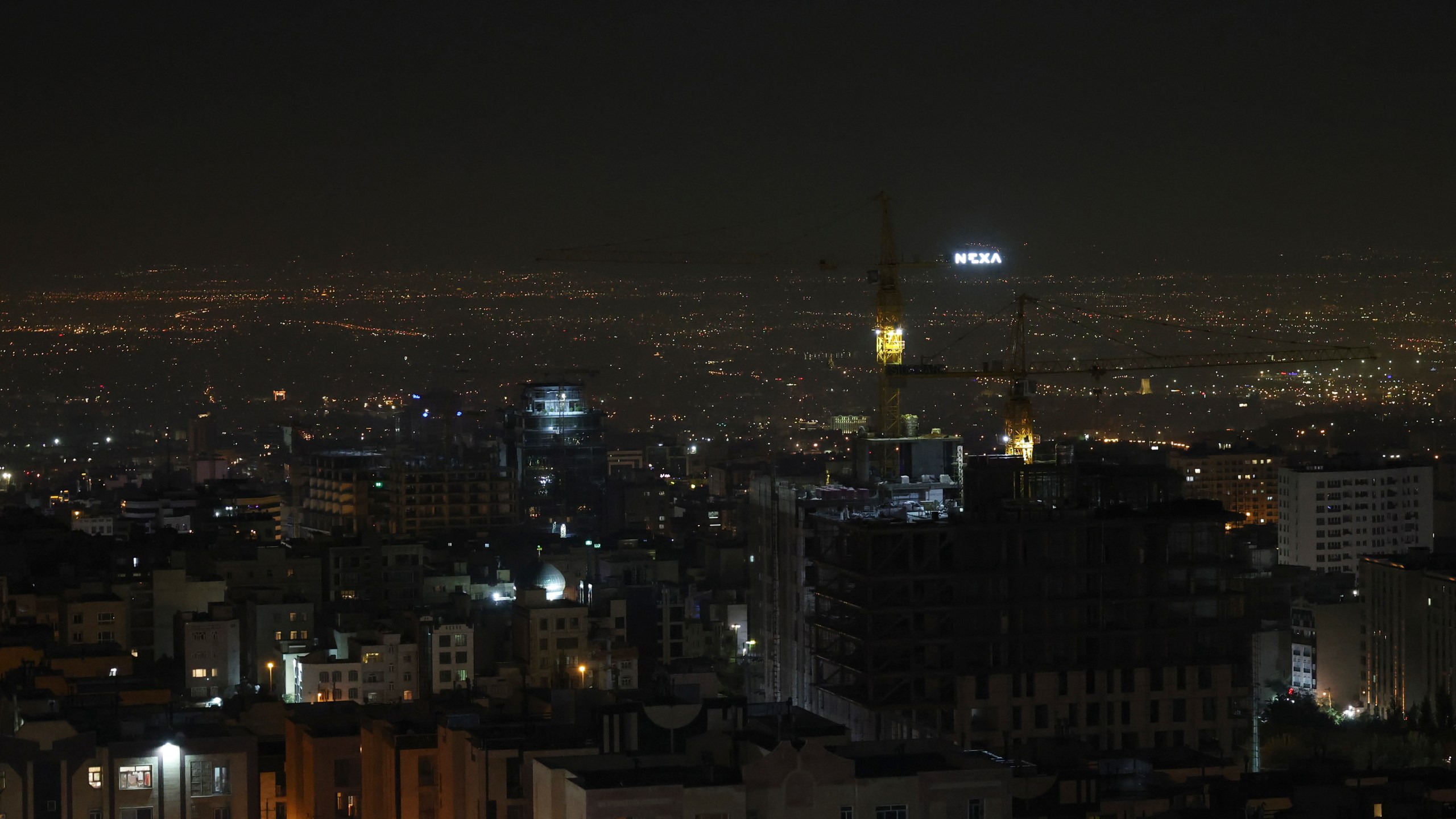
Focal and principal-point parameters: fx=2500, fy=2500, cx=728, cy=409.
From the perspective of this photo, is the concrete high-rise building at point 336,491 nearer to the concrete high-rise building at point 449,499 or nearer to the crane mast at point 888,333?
the concrete high-rise building at point 449,499

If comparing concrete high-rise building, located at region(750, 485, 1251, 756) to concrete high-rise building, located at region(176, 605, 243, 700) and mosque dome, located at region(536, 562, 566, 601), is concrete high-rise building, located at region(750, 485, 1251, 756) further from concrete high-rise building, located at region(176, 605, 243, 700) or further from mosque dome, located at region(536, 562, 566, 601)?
mosque dome, located at region(536, 562, 566, 601)

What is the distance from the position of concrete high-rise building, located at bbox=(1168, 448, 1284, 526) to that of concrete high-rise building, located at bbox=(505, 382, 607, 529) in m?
21.2

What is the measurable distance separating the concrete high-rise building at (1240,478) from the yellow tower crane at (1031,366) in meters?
3.50

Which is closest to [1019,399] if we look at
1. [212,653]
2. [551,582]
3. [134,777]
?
[551,582]

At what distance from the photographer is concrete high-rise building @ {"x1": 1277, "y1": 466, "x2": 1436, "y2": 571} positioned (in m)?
78.2

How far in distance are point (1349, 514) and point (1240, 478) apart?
1243 centimetres

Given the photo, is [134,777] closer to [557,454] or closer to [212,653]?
[212,653]

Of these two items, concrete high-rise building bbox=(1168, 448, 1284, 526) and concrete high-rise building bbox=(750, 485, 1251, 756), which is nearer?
concrete high-rise building bbox=(750, 485, 1251, 756)

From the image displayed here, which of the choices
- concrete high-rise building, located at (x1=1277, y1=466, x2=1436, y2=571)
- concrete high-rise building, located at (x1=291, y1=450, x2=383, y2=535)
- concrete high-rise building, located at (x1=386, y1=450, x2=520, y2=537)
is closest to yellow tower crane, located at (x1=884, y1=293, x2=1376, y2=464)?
concrete high-rise building, located at (x1=1277, y1=466, x2=1436, y2=571)

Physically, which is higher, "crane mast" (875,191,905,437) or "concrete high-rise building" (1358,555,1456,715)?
"crane mast" (875,191,905,437)

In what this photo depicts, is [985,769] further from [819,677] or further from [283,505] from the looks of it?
[283,505]

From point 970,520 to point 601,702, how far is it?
9905mm

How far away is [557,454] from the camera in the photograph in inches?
3669

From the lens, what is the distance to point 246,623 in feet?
148
